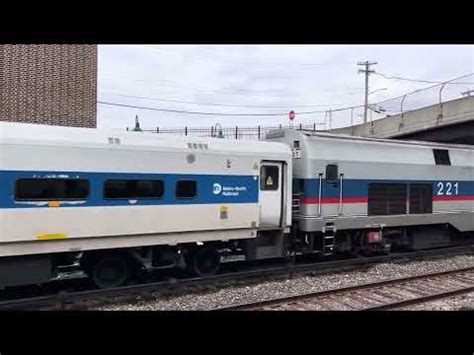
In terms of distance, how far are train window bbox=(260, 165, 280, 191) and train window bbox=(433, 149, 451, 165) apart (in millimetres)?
6467

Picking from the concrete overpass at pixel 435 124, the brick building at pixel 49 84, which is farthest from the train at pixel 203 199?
the concrete overpass at pixel 435 124

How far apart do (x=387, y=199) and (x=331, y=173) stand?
2.42 meters

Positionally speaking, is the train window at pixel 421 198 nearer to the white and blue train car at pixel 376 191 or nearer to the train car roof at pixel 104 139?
the white and blue train car at pixel 376 191

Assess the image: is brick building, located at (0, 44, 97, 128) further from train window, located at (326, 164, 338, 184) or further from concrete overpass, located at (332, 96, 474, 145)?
concrete overpass, located at (332, 96, 474, 145)

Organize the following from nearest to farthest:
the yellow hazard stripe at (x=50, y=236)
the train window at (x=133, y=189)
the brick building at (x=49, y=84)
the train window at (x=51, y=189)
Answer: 1. the train window at (x=51, y=189)
2. the yellow hazard stripe at (x=50, y=236)
3. the train window at (x=133, y=189)
4. the brick building at (x=49, y=84)

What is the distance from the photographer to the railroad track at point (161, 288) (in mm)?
9805

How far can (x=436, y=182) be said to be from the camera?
56.9 feet

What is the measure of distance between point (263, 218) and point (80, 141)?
4921 mm

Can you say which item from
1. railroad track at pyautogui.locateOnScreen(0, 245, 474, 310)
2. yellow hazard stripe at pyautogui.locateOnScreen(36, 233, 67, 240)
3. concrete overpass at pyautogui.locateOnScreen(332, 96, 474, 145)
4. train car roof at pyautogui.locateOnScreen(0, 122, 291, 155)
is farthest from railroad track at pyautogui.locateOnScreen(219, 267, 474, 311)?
concrete overpass at pyautogui.locateOnScreen(332, 96, 474, 145)

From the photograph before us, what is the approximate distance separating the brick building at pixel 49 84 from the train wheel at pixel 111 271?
527 inches

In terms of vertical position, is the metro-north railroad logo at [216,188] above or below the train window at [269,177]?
below

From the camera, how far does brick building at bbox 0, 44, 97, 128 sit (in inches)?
888
